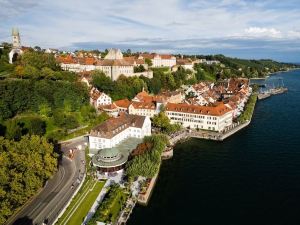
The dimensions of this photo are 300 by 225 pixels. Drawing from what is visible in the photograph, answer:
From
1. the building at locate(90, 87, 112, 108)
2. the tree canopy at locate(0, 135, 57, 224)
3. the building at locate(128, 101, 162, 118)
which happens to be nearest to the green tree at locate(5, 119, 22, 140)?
the tree canopy at locate(0, 135, 57, 224)

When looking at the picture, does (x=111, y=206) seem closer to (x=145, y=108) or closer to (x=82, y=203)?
(x=82, y=203)

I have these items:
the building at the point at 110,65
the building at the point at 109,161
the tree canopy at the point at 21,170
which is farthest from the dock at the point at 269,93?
the tree canopy at the point at 21,170

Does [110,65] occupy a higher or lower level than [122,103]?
higher

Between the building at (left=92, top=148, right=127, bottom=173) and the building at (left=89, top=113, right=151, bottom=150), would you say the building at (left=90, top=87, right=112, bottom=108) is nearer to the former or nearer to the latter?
the building at (left=89, top=113, right=151, bottom=150)

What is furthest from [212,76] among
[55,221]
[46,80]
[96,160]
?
[55,221]

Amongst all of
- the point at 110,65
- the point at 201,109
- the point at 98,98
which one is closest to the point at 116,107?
the point at 98,98

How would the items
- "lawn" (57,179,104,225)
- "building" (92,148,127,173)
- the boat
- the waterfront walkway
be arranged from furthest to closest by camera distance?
the boat, the waterfront walkway, "building" (92,148,127,173), "lawn" (57,179,104,225)

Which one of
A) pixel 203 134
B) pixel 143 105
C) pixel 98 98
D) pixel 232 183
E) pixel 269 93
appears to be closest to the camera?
pixel 232 183

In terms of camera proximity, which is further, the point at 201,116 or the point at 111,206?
the point at 201,116
